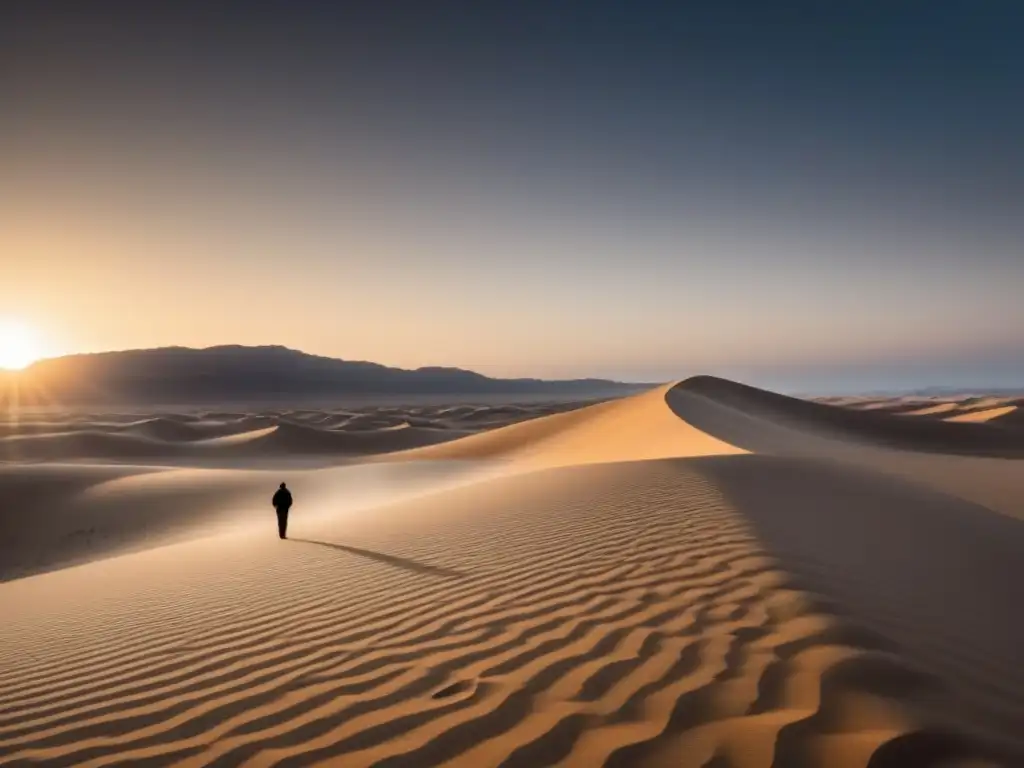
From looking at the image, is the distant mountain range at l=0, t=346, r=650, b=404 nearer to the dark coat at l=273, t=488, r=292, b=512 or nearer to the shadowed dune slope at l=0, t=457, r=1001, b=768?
the dark coat at l=273, t=488, r=292, b=512

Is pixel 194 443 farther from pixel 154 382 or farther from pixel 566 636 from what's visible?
pixel 154 382

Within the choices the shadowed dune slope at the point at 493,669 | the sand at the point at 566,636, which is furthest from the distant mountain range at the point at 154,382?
the shadowed dune slope at the point at 493,669

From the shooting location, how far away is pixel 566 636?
4.16 m

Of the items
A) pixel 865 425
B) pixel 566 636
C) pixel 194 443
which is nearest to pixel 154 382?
pixel 194 443

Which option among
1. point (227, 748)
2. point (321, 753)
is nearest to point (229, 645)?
point (227, 748)

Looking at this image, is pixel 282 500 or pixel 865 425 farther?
pixel 865 425

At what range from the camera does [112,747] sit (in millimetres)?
3279

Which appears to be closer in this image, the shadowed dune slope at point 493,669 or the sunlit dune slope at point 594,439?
the shadowed dune slope at point 493,669

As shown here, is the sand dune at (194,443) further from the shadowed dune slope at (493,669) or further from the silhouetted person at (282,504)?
the shadowed dune slope at (493,669)

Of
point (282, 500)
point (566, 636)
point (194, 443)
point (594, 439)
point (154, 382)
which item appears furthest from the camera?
point (154, 382)

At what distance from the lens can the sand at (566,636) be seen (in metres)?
2.91

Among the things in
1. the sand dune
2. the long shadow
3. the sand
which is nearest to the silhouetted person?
the sand

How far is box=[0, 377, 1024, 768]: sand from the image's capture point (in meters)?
2.91

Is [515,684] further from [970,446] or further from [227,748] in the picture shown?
[970,446]
